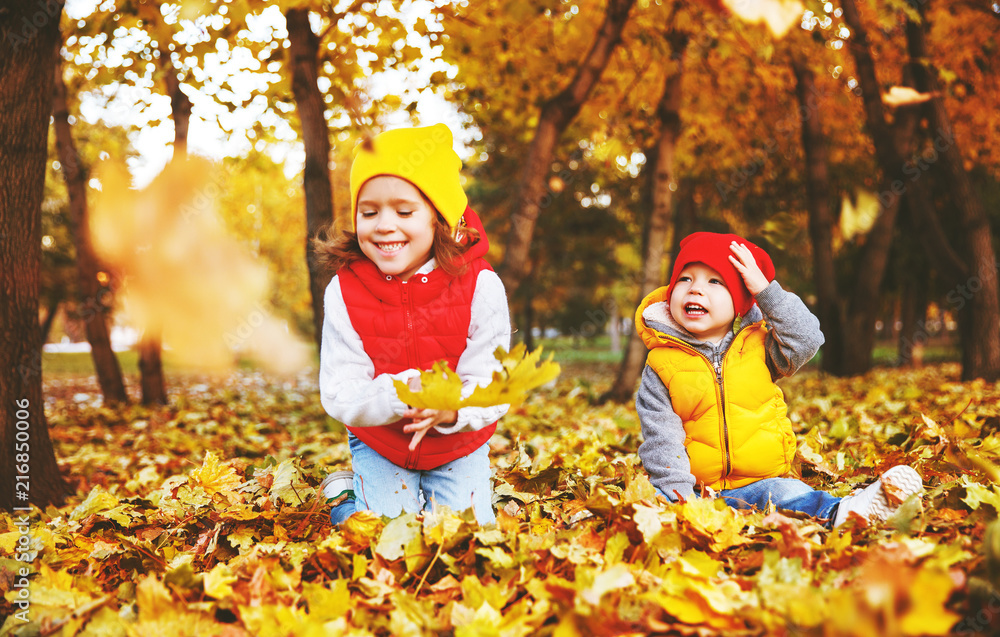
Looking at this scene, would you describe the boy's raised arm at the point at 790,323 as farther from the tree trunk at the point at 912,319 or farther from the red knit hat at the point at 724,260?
the tree trunk at the point at 912,319

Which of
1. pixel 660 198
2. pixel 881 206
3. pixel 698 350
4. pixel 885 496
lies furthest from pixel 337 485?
pixel 881 206

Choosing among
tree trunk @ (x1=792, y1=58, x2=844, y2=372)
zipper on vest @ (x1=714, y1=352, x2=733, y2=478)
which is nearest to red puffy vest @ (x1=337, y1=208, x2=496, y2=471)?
zipper on vest @ (x1=714, y1=352, x2=733, y2=478)

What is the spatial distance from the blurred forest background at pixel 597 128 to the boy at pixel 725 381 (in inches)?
32.8

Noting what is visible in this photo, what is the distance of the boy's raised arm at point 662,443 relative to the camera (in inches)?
81.7

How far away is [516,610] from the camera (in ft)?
4.90

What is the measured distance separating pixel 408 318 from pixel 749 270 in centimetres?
115

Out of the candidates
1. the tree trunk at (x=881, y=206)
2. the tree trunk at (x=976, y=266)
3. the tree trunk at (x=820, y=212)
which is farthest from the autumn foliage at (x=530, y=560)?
the tree trunk at (x=820, y=212)

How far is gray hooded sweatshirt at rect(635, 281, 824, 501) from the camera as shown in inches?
83.0

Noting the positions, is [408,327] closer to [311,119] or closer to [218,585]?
[218,585]

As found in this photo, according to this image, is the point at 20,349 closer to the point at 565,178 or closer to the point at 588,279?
the point at 565,178

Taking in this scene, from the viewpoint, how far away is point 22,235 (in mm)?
2791

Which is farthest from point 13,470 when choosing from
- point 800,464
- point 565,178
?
point 565,178

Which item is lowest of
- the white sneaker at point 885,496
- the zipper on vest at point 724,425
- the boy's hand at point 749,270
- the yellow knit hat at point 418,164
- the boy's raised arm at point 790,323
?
the white sneaker at point 885,496

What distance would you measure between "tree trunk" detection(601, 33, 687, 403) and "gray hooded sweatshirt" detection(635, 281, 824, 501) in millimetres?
4001
